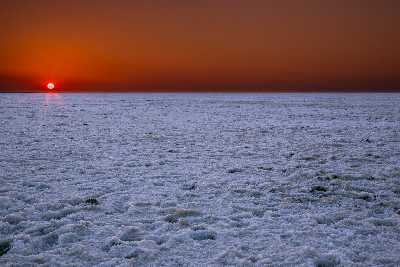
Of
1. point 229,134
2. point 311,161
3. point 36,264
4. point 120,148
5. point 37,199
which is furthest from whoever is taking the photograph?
point 229,134

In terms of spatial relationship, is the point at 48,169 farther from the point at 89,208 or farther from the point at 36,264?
the point at 36,264

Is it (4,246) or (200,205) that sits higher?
(200,205)

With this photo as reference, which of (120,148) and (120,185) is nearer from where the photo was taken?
(120,185)

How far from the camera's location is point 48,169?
8.59 m

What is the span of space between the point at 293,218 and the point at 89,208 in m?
3.43

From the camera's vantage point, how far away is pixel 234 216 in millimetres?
5672

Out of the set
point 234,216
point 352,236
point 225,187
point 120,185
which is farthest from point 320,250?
point 120,185

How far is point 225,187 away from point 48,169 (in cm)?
449

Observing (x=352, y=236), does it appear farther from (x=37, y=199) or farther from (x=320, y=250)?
(x=37, y=199)

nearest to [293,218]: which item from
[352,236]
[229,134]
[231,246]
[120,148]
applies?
[352,236]

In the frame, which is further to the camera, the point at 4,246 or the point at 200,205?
the point at 200,205

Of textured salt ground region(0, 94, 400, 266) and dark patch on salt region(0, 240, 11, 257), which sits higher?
textured salt ground region(0, 94, 400, 266)

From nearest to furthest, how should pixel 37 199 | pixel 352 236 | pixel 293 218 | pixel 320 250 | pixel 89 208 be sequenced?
pixel 320 250, pixel 352 236, pixel 293 218, pixel 89 208, pixel 37 199

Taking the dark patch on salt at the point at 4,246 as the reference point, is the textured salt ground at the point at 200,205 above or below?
above
